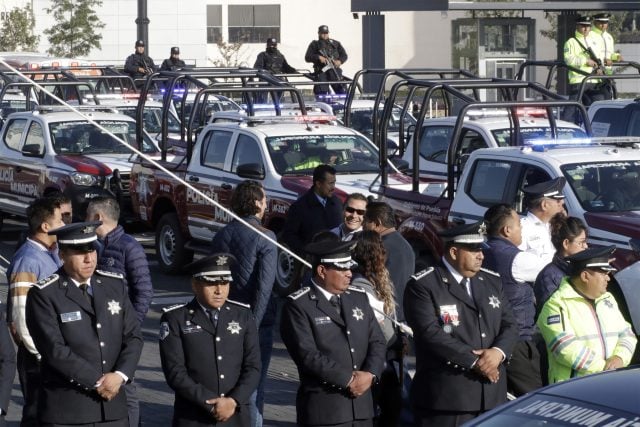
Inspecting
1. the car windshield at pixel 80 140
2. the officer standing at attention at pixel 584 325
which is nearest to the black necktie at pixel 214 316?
the officer standing at attention at pixel 584 325

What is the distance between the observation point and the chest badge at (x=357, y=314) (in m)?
7.23

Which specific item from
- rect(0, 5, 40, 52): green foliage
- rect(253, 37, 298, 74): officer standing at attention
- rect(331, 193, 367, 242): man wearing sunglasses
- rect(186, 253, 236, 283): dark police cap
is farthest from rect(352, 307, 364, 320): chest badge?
rect(0, 5, 40, 52): green foliage

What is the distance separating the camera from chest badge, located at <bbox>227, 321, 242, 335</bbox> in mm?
7031

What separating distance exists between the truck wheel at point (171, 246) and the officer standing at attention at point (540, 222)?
21.5 feet

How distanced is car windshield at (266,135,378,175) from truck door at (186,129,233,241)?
62cm

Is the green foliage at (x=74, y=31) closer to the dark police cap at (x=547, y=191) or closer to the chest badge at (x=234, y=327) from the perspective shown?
the dark police cap at (x=547, y=191)

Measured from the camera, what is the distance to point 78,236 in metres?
7.05

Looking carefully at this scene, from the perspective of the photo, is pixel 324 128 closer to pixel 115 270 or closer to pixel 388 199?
pixel 388 199

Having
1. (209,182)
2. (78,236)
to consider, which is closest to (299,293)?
(78,236)

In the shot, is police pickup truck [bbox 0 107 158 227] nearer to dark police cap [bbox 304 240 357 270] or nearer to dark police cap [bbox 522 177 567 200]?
dark police cap [bbox 522 177 567 200]

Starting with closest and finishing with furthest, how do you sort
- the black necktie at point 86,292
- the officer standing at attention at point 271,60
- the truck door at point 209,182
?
1. the black necktie at point 86,292
2. the truck door at point 209,182
3. the officer standing at attention at point 271,60

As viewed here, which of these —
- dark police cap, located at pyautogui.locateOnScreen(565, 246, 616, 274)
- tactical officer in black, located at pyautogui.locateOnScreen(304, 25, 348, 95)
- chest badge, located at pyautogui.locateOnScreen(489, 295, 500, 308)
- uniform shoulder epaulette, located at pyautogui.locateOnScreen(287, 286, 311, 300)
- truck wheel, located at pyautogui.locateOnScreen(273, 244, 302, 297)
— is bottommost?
truck wheel, located at pyautogui.locateOnScreen(273, 244, 302, 297)

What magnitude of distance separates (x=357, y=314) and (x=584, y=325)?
3.86ft

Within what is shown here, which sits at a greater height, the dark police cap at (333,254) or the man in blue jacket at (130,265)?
the dark police cap at (333,254)
